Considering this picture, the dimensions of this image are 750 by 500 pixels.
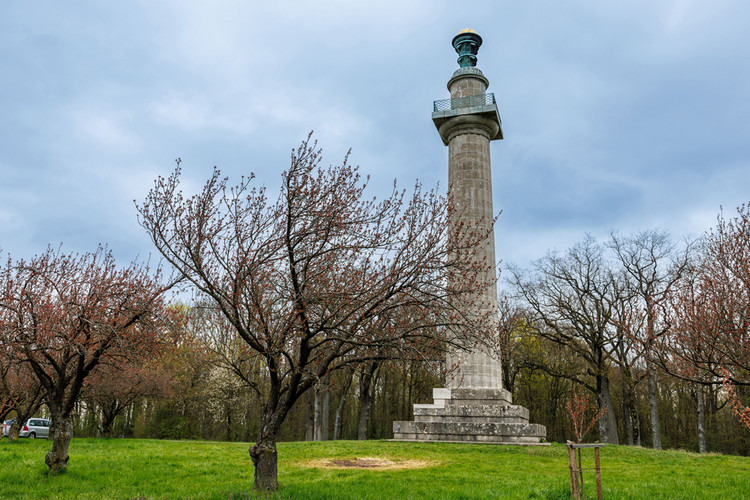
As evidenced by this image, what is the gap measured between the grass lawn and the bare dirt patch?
9 cm

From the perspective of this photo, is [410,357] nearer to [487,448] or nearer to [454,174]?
[487,448]

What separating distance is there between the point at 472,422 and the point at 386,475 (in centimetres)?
890

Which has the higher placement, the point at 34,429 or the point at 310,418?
the point at 34,429

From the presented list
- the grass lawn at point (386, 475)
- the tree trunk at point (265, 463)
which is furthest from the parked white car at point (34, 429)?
the tree trunk at point (265, 463)

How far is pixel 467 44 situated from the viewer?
1053 inches

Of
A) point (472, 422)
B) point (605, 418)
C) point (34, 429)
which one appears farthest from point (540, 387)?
point (34, 429)

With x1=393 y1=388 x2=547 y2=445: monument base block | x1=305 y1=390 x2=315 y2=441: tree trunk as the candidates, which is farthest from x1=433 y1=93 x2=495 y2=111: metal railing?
x1=305 y1=390 x2=315 y2=441: tree trunk

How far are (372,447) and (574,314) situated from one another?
53.4ft

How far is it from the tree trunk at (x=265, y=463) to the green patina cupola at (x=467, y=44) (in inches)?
843

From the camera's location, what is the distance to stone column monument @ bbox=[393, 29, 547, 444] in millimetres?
21156

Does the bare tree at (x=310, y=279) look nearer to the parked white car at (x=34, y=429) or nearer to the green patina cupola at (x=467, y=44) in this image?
the green patina cupola at (x=467, y=44)

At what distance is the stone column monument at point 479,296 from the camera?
21.2 metres

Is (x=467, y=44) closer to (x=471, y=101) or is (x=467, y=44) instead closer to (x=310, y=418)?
(x=471, y=101)

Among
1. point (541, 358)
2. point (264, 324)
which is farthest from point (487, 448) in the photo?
point (541, 358)
